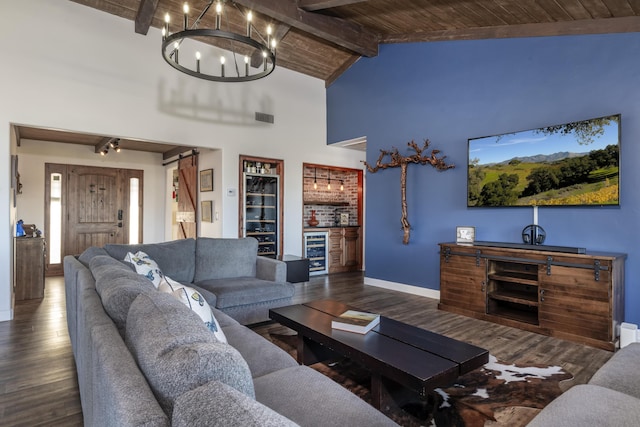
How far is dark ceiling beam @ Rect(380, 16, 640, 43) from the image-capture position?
3572 millimetres

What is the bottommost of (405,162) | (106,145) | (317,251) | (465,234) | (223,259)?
(317,251)

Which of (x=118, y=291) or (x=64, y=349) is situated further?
(x=64, y=349)

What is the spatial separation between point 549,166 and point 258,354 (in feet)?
12.2

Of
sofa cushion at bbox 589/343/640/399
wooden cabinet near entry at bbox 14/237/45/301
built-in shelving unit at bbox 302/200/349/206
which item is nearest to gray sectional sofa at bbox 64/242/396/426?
sofa cushion at bbox 589/343/640/399

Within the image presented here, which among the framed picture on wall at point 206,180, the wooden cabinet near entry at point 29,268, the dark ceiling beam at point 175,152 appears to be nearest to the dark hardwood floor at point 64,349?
the wooden cabinet near entry at point 29,268

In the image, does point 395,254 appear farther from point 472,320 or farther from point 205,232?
point 205,232

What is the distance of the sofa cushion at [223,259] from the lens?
Answer: 4004 mm

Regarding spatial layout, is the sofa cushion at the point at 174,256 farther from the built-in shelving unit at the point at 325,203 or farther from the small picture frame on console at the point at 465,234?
the built-in shelving unit at the point at 325,203

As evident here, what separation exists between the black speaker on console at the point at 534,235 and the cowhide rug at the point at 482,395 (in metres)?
1.63

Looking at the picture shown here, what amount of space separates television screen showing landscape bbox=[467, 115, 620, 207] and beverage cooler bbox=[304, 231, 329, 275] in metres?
3.08

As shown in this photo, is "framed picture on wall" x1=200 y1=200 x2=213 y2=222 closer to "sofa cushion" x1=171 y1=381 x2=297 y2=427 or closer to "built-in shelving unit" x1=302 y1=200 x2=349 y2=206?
"built-in shelving unit" x1=302 y1=200 x2=349 y2=206

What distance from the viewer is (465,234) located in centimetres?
469

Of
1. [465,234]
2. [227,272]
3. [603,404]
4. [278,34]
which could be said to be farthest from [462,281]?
[278,34]

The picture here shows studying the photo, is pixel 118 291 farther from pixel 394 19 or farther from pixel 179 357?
pixel 394 19
